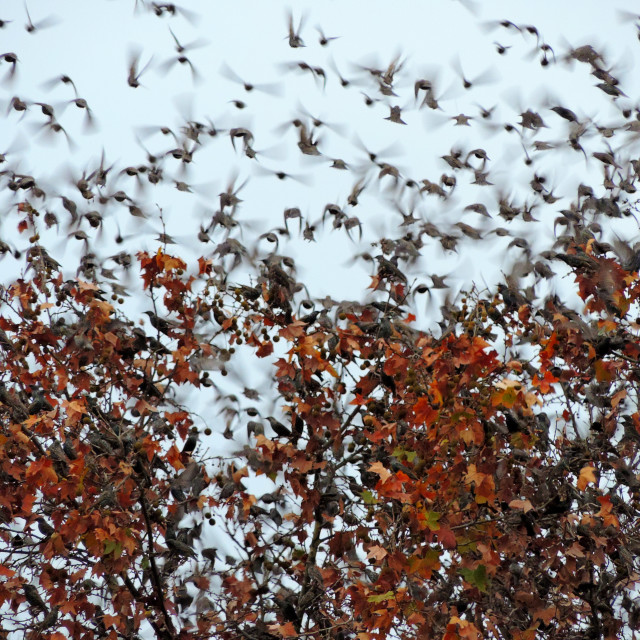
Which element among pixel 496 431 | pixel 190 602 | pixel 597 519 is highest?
pixel 496 431

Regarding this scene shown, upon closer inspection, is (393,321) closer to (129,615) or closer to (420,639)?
(420,639)

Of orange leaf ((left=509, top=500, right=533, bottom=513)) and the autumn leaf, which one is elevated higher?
orange leaf ((left=509, top=500, right=533, bottom=513))

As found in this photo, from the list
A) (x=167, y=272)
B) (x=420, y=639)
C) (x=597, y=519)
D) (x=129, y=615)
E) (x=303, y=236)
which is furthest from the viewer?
(x=303, y=236)

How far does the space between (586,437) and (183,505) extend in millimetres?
2742

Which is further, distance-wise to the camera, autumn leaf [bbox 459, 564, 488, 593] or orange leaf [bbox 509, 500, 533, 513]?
autumn leaf [bbox 459, 564, 488, 593]

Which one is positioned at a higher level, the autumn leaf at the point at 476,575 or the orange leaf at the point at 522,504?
the orange leaf at the point at 522,504

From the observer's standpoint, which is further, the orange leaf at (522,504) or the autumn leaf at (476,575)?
the autumn leaf at (476,575)

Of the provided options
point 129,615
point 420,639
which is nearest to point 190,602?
point 129,615

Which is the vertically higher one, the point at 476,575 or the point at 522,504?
the point at 522,504

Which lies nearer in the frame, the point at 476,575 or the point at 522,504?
the point at 522,504

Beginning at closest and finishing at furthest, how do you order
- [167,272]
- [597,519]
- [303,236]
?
[597,519] → [167,272] → [303,236]

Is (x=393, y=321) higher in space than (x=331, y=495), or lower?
higher

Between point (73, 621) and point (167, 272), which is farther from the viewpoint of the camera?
point (167, 272)

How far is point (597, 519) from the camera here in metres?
6.34
